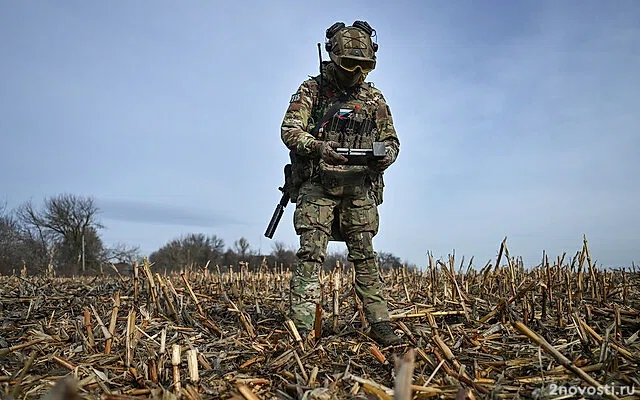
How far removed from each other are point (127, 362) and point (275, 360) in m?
0.83

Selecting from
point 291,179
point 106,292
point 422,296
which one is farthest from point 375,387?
point 106,292

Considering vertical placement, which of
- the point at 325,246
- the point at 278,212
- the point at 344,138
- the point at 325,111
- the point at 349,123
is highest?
the point at 325,111

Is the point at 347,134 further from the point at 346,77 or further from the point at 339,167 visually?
the point at 346,77

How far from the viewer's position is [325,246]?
4.04 m

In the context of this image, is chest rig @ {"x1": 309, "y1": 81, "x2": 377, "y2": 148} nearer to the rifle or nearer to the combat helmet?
the combat helmet

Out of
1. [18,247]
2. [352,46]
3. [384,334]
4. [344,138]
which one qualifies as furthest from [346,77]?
[18,247]

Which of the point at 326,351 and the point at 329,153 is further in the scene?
the point at 329,153

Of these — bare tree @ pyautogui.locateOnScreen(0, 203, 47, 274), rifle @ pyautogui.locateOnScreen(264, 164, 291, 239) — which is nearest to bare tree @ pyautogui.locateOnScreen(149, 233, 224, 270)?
bare tree @ pyautogui.locateOnScreen(0, 203, 47, 274)

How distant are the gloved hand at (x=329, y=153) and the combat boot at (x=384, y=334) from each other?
1231 millimetres

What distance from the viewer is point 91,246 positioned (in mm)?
36156

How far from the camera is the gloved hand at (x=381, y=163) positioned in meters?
3.82

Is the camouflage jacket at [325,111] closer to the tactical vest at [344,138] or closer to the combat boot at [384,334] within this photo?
the tactical vest at [344,138]

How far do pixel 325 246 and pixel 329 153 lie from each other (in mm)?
811

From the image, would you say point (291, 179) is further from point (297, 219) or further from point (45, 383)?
point (45, 383)
